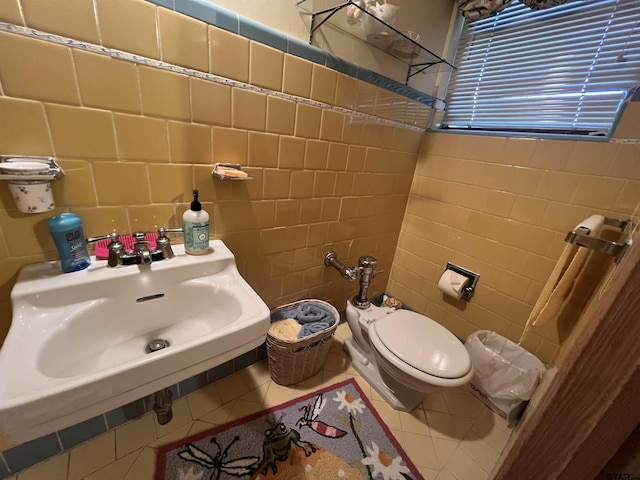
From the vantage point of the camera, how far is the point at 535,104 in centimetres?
121

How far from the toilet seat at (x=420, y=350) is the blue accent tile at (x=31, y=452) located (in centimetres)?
126

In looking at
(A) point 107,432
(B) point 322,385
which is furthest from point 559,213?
(A) point 107,432

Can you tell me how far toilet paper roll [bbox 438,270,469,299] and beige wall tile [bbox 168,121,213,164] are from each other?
1.39 meters

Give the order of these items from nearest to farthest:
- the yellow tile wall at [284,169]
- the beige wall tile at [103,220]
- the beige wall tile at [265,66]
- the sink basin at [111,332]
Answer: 1. the sink basin at [111,332]
2. the yellow tile wall at [284,169]
3. the beige wall tile at [103,220]
4. the beige wall tile at [265,66]

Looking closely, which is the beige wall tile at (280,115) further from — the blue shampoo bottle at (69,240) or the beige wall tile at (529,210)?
the beige wall tile at (529,210)

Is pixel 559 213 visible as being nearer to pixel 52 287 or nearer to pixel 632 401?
pixel 632 401

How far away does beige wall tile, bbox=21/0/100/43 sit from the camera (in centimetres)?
58

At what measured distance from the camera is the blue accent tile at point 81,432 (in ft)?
3.09

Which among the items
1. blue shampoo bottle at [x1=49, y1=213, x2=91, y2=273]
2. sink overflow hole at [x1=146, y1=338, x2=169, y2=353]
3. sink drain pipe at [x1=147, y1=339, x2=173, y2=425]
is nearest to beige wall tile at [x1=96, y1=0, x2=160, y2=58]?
blue shampoo bottle at [x1=49, y1=213, x2=91, y2=273]

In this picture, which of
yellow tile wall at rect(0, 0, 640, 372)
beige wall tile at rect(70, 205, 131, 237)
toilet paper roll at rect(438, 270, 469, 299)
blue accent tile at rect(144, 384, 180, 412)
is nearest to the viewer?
yellow tile wall at rect(0, 0, 640, 372)

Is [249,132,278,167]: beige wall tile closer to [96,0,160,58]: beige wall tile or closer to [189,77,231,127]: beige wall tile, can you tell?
[189,77,231,127]: beige wall tile

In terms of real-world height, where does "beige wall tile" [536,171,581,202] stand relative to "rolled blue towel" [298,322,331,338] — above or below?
above

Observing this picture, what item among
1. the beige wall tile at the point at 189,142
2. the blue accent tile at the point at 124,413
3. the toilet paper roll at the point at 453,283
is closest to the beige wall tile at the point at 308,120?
the beige wall tile at the point at 189,142

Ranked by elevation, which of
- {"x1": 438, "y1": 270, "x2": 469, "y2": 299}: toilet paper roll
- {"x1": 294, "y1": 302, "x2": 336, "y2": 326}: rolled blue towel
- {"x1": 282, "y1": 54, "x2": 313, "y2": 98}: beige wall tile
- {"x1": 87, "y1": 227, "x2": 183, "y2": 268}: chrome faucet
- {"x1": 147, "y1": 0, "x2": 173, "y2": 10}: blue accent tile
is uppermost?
{"x1": 147, "y1": 0, "x2": 173, "y2": 10}: blue accent tile
